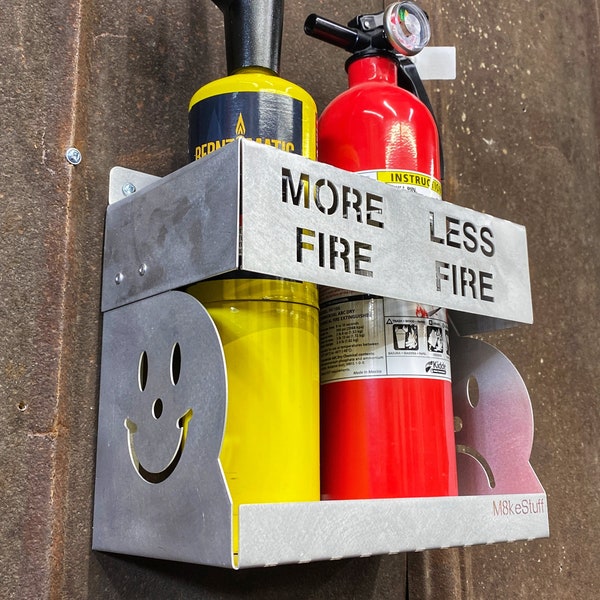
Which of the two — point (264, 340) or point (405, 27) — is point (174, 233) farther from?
point (405, 27)

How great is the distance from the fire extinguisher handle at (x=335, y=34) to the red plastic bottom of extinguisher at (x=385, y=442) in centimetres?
29

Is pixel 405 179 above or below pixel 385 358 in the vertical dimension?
above

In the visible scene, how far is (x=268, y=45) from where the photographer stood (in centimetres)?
57

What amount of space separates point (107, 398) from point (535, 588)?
55 centimetres

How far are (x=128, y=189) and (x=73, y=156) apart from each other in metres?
0.05

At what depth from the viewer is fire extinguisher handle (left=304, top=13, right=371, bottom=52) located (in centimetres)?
63

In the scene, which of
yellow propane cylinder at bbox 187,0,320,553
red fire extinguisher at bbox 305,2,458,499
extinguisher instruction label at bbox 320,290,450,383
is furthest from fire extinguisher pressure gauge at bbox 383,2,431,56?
extinguisher instruction label at bbox 320,290,450,383

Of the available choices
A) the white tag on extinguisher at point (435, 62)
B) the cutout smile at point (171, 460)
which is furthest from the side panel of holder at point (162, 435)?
the white tag on extinguisher at point (435, 62)

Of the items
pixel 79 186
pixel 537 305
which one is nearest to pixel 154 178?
pixel 79 186

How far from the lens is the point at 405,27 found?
62cm

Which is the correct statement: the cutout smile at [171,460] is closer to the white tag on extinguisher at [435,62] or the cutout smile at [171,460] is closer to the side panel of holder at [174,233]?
the side panel of holder at [174,233]

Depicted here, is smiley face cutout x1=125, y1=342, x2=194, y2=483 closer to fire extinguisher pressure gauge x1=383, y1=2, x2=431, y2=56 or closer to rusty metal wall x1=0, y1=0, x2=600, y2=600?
rusty metal wall x1=0, y1=0, x2=600, y2=600

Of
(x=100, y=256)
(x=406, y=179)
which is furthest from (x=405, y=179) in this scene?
(x=100, y=256)

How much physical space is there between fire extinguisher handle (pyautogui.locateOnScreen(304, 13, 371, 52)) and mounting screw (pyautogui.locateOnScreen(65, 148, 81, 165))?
0.22m
